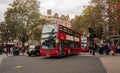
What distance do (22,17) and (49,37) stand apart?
146ft

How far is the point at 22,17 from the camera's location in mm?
78500

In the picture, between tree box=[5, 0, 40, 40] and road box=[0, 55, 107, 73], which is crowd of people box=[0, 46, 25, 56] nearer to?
tree box=[5, 0, 40, 40]

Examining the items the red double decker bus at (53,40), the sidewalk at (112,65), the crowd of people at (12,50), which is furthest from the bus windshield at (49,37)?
the crowd of people at (12,50)

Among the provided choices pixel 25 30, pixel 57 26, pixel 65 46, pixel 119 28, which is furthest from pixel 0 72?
pixel 25 30

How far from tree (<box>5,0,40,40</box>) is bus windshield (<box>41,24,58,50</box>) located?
41651 mm

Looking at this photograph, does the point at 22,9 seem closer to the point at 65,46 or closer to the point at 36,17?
the point at 36,17

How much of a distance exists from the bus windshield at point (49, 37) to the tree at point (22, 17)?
137ft

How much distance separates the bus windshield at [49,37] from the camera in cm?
3484

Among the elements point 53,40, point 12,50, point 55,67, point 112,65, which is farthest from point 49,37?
point 12,50

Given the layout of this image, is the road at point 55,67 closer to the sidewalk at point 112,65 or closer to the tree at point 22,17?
the sidewalk at point 112,65

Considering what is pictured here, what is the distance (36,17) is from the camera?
254 ft

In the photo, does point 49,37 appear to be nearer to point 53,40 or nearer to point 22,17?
point 53,40

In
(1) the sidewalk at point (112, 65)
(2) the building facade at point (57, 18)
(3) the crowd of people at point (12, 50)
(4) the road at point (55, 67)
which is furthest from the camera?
(2) the building facade at point (57, 18)

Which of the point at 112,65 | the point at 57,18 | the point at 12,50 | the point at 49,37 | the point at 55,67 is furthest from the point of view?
the point at 57,18
